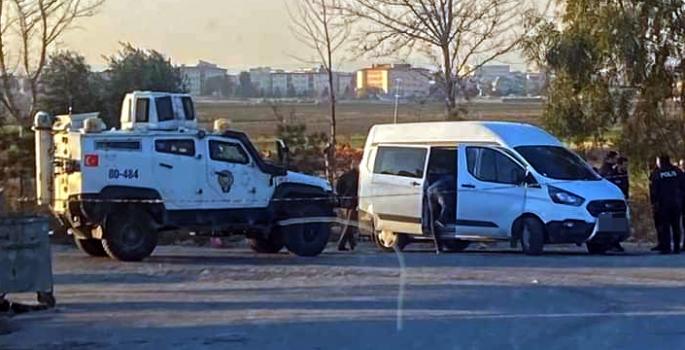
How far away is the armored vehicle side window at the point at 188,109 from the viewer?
22.5 metres

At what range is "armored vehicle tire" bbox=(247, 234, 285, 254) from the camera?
22266 millimetres

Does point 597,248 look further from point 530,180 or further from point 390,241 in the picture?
point 390,241

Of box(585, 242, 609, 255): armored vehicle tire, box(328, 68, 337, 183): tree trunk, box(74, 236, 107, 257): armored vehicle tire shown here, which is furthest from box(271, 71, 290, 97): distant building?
box(585, 242, 609, 255): armored vehicle tire

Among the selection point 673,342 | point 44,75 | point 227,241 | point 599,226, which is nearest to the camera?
point 673,342

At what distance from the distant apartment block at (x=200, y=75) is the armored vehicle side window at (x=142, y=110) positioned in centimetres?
1848

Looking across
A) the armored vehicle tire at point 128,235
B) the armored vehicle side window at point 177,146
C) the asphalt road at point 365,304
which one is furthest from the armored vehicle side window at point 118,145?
the asphalt road at point 365,304

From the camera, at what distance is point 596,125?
3397 cm

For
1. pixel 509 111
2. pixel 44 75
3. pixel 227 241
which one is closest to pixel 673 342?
pixel 227 241

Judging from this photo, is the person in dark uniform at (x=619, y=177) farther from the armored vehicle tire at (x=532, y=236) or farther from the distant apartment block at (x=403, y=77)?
the distant apartment block at (x=403, y=77)

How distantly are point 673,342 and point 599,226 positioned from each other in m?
9.14

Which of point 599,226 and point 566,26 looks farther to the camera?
point 566,26

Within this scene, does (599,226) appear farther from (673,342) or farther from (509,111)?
(509,111)

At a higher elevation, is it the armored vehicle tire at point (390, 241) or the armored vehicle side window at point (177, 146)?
the armored vehicle side window at point (177, 146)

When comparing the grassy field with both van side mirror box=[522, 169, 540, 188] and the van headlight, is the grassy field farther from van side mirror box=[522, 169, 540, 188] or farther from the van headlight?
the van headlight
